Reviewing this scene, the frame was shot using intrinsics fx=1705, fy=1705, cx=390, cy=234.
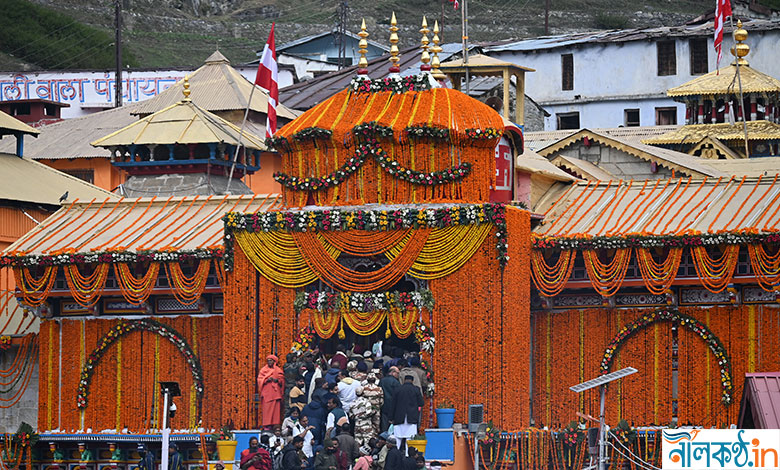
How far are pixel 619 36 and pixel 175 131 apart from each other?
29.9m

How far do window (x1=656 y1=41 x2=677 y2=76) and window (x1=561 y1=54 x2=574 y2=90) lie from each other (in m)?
4.14

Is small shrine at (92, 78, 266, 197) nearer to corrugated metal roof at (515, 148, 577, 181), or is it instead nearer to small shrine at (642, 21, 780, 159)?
corrugated metal roof at (515, 148, 577, 181)

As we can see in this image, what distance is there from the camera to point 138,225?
44406 mm

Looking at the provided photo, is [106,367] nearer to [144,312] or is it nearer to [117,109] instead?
[144,312]

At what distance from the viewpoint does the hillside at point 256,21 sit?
103m

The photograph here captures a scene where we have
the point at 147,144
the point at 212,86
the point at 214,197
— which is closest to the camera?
the point at 214,197

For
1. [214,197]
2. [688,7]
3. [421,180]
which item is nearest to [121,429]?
[214,197]

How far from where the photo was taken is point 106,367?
142 feet

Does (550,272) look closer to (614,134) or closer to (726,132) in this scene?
(726,132)

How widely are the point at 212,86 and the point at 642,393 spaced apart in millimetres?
30781

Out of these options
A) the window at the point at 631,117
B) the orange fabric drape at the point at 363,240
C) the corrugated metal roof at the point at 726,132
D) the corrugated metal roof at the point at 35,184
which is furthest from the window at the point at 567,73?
the orange fabric drape at the point at 363,240

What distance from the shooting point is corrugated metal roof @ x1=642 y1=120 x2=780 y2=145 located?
57562mm

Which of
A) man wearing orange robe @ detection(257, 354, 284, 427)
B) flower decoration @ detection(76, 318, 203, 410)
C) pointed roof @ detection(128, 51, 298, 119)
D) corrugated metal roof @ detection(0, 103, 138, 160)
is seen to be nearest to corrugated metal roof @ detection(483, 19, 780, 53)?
pointed roof @ detection(128, 51, 298, 119)

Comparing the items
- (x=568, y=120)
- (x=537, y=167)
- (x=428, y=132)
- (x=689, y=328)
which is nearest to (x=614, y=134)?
(x=568, y=120)
